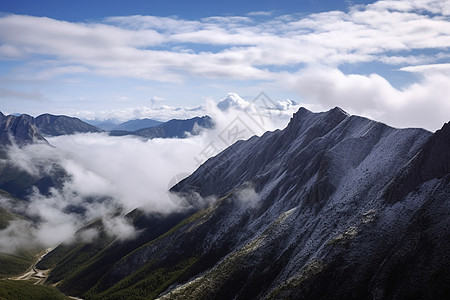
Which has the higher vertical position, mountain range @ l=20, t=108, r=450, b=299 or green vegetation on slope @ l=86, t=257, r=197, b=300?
green vegetation on slope @ l=86, t=257, r=197, b=300

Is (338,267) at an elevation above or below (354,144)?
below

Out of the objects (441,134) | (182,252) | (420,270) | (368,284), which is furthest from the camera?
(182,252)

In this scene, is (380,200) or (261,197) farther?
(261,197)

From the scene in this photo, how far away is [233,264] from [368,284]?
60.5 meters

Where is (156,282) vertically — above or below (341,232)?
above

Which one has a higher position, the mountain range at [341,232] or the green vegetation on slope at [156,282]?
the green vegetation on slope at [156,282]

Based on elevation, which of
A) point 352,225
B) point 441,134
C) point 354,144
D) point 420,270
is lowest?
point 420,270

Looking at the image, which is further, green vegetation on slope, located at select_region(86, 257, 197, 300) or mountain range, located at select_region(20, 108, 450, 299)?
green vegetation on slope, located at select_region(86, 257, 197, 300)

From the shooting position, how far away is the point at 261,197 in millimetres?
191500

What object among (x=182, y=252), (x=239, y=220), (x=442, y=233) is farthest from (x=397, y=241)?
(x=182, y=252)

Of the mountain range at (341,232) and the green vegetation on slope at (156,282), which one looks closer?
the mountain range at (341,232)

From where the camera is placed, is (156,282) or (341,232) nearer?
(341,232)

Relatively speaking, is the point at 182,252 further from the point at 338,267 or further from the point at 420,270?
the point at 420,270

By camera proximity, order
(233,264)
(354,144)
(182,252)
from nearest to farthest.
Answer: (233,264)
(354,144)
(182,252)
